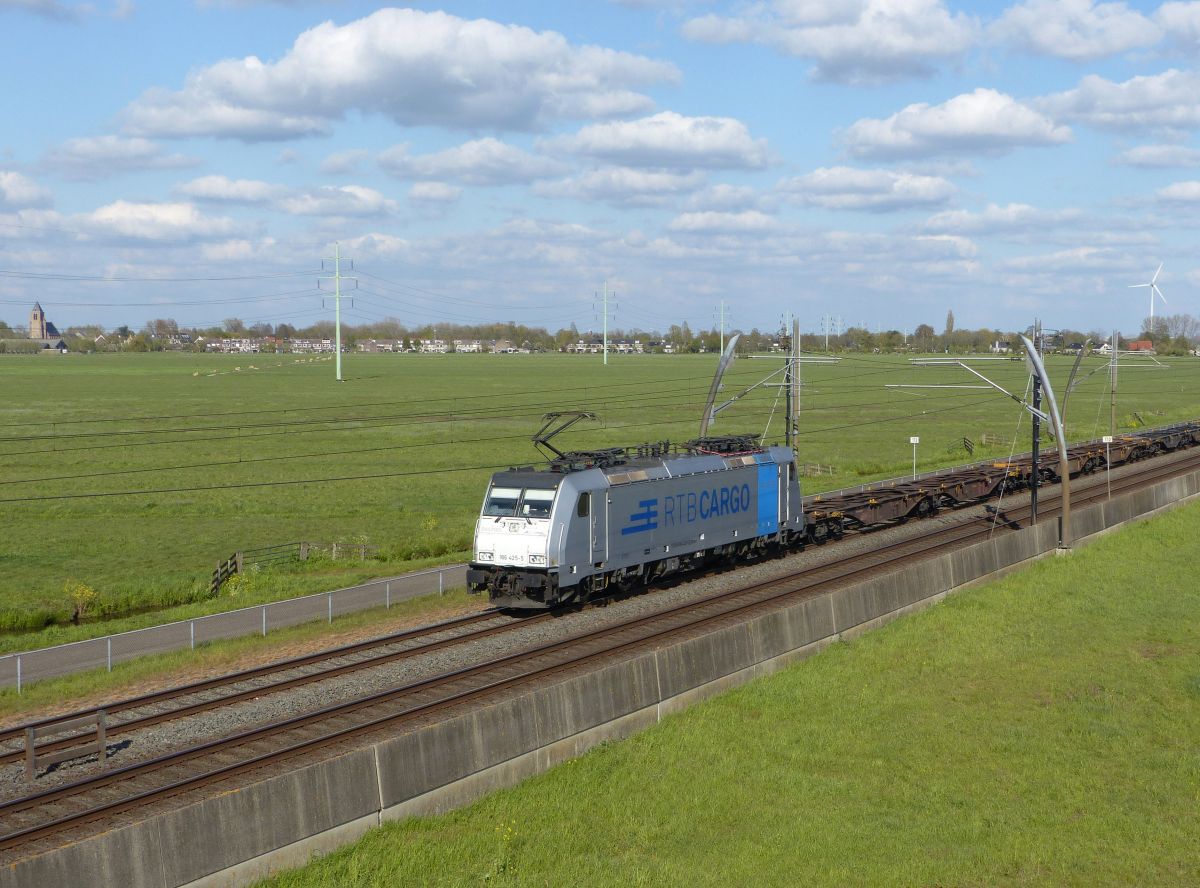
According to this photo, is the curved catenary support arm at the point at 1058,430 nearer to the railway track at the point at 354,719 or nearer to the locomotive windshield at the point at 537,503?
the railway track at the point at 354,719

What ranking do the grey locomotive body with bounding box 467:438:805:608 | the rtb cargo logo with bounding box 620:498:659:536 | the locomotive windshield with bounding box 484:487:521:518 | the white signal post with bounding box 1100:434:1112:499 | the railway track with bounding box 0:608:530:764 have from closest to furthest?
the railway track with bounding box 0:608:530:764 → the grey locomotive body with bounding box 467:438:805:608 → the locomotive windshield with bounding box 484:487:521:518 → the rtb cargo logo with bounding box 620:498:659:536 → the white signal post with bounding box 1100:434:1112:499

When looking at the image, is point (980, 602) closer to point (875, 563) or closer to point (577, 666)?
point (875, 563)

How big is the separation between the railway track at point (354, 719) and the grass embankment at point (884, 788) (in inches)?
127

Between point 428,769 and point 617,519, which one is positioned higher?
point 617,519

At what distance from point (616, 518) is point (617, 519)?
8 centimetres

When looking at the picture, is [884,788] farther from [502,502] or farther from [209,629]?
[209,629]

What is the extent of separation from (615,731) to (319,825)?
696cm

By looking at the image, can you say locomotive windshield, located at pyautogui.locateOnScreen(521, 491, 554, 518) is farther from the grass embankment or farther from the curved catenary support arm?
the curved catenary support arm

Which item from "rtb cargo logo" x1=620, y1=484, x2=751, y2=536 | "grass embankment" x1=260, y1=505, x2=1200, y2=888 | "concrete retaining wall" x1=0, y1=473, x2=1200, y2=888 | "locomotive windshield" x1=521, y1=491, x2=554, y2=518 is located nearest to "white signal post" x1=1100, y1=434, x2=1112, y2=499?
"rtb cargo logo" x1=620, y1=484, x2=751, y2=536

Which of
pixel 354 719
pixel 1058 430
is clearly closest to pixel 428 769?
pixel 354 719

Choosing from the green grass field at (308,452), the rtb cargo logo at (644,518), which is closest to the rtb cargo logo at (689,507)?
the rtb cargo logo at (644,518)

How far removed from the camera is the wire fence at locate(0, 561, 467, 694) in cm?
2883

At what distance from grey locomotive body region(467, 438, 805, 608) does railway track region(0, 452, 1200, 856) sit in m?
1.86

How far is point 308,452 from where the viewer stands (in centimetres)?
9281
